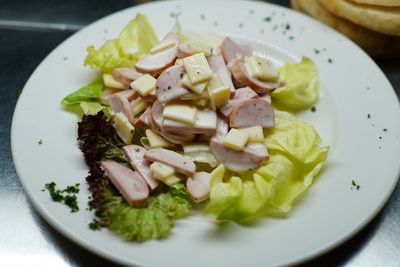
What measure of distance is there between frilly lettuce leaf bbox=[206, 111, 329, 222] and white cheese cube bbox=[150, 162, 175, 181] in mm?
177

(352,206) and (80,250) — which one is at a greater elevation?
(352,206)

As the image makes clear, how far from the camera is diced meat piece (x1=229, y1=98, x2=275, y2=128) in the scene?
2.34 meters

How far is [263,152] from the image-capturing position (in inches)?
87.8

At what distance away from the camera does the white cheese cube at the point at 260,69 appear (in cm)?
250

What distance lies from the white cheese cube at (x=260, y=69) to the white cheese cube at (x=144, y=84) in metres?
0.46

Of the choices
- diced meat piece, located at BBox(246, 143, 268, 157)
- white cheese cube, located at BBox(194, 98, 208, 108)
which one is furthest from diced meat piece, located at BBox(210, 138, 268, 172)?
white cheese cube, located at BBox(194, 98, 208, 108)

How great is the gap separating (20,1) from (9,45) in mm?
496

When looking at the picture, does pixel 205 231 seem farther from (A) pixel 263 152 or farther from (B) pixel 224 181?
(A) pixel 263 152

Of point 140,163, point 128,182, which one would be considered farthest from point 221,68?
point 128,182

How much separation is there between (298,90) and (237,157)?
2.08 ft

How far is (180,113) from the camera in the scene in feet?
7.48

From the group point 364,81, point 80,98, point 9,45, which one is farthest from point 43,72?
point 364,81

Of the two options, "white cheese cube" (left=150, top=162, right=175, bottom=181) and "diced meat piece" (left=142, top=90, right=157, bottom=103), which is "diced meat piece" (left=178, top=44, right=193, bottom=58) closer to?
"diced meat piece" (left=142, top=90, right=157, bottom=103)

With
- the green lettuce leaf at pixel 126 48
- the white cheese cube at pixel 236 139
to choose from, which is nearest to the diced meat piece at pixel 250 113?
the white cheese cube at pixel 236 139
